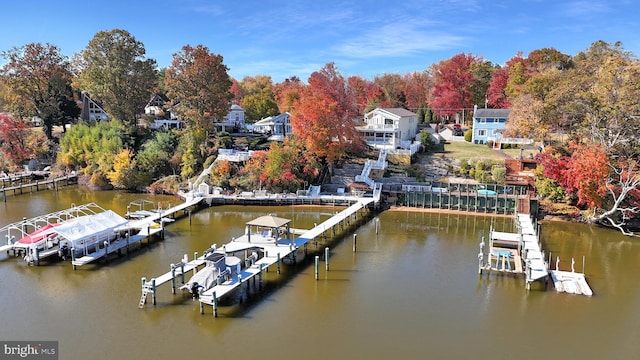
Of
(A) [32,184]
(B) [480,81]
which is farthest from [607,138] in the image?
(A) [32,184]

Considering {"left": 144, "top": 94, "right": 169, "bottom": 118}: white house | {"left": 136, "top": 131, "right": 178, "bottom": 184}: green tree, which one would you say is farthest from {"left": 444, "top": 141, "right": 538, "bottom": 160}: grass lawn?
{"left": 144, "top": 94, "right": 169, "bottom": 118}: white house

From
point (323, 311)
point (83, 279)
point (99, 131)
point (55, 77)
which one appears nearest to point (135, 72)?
point (99, 131)

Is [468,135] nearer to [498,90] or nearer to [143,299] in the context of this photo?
[498,90]

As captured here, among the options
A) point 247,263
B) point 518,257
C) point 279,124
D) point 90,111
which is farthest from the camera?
point 90,111

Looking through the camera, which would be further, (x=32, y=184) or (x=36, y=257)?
(x=32, y=184)

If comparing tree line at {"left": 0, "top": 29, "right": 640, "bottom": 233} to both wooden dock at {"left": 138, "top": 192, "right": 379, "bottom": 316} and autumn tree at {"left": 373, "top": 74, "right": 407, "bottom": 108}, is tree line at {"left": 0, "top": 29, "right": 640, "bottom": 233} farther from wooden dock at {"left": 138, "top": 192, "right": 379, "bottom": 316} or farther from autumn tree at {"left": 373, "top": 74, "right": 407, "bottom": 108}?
wooden dock at {"left": 138, "top": 192, "right": 379, "bottom": 316}
